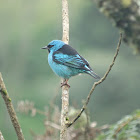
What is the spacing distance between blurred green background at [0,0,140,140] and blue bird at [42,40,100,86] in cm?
1362

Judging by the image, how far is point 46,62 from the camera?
29.1 m

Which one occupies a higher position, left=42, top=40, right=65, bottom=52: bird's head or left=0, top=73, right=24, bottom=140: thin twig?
left=42, top=40, right=65, bottom=52: bird's head

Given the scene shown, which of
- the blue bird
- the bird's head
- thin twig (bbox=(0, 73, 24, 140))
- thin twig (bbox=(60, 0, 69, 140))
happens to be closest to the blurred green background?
the bird's head

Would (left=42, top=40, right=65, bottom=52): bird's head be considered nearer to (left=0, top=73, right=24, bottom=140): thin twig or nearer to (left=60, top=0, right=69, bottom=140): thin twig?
(left=60, top=0, right=69, bottom=140): thin twig

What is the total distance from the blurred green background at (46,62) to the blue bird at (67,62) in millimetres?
13620

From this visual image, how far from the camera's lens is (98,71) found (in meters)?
23.8

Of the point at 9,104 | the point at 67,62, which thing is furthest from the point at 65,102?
the point at 67,62

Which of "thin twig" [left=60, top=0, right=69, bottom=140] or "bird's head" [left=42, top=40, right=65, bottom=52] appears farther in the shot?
"bird's head" [left=42, top=40, right=65, bottom=52]

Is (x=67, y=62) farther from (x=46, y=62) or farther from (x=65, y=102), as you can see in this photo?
(x=46, y=62)

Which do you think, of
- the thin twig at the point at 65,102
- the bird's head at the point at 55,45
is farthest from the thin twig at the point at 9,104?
the bird's head at the point at 55,45

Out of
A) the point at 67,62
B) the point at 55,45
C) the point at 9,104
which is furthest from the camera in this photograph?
the point at 55,45

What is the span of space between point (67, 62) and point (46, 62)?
2318cm

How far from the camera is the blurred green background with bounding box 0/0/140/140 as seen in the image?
920 inches

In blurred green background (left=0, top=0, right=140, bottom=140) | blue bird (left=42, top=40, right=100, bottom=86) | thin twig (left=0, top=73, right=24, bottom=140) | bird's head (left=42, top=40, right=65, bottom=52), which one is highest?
blurred green background (left=0, top=0, right=140, bottom=140)
